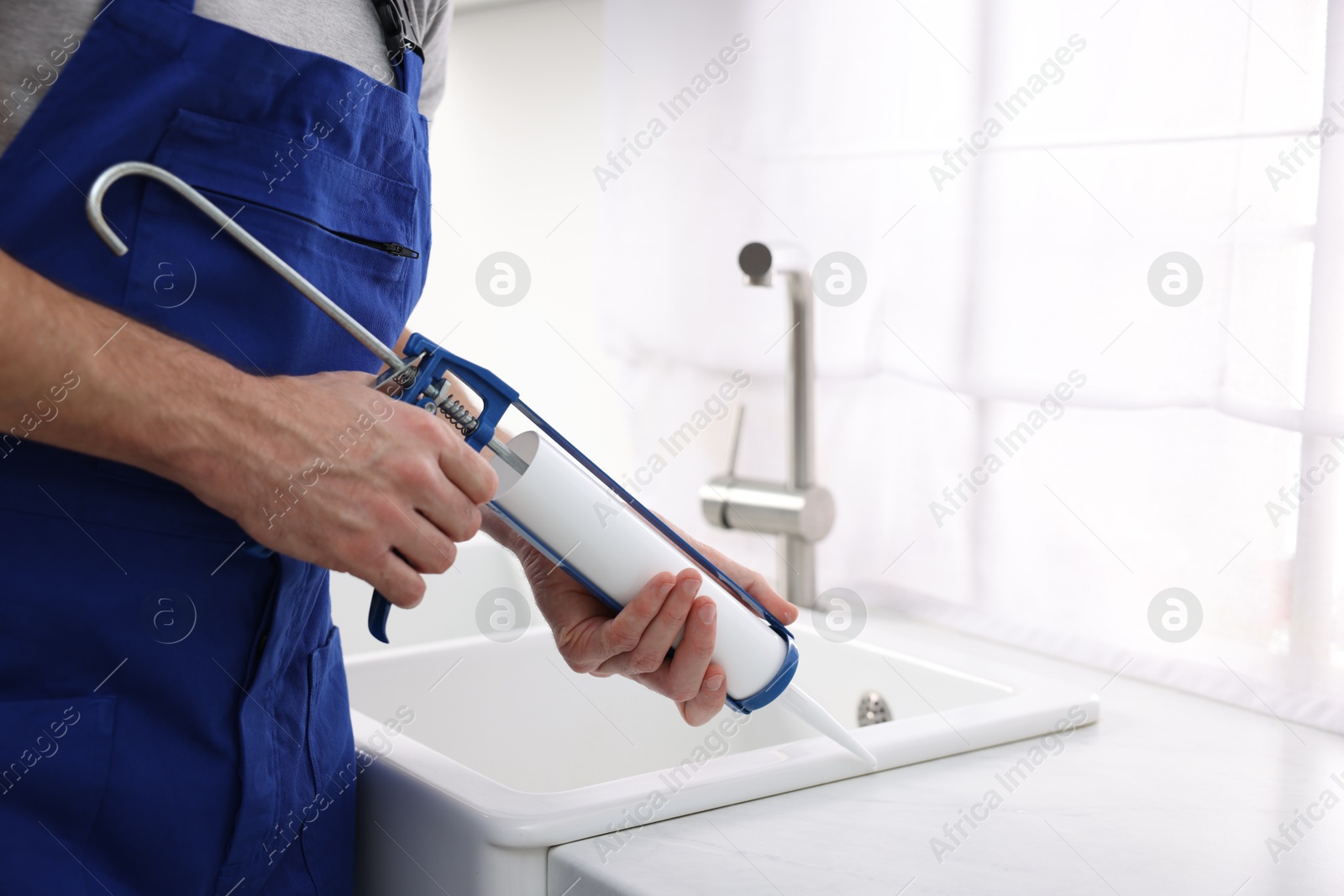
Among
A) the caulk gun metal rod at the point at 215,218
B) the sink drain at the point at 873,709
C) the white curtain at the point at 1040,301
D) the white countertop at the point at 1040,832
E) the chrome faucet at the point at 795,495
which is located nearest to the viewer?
the caulk gun metal rod at the point at 215,218

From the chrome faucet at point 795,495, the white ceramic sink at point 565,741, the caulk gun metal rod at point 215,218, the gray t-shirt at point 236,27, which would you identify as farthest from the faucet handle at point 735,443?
the caulk gun metal rod at point 215,218

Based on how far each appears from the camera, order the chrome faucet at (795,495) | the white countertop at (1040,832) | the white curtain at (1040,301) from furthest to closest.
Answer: the chrome faucet at (795,495) < the white curtain at (1040,301) < the white countertop at (1040,832)

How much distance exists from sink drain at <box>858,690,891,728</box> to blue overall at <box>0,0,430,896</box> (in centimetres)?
51

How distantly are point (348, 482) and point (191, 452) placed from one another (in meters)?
0.07

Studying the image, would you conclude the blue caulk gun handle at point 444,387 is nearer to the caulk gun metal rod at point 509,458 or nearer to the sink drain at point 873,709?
the caulk gun metal rod at point 509,458

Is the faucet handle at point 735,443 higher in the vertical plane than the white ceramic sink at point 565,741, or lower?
higher

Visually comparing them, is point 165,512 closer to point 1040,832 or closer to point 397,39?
point 397,39

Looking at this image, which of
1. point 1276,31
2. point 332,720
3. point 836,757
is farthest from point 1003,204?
point 332,720

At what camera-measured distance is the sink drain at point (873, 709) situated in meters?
0.97

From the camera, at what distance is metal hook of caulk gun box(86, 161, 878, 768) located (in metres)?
0.50

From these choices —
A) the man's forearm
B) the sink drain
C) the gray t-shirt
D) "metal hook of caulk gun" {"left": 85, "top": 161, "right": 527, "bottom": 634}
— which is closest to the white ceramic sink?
the sink drain

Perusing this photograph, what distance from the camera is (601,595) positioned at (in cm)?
62

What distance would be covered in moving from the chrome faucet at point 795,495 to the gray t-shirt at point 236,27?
1.55 feet

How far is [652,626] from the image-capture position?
2.03 feet
